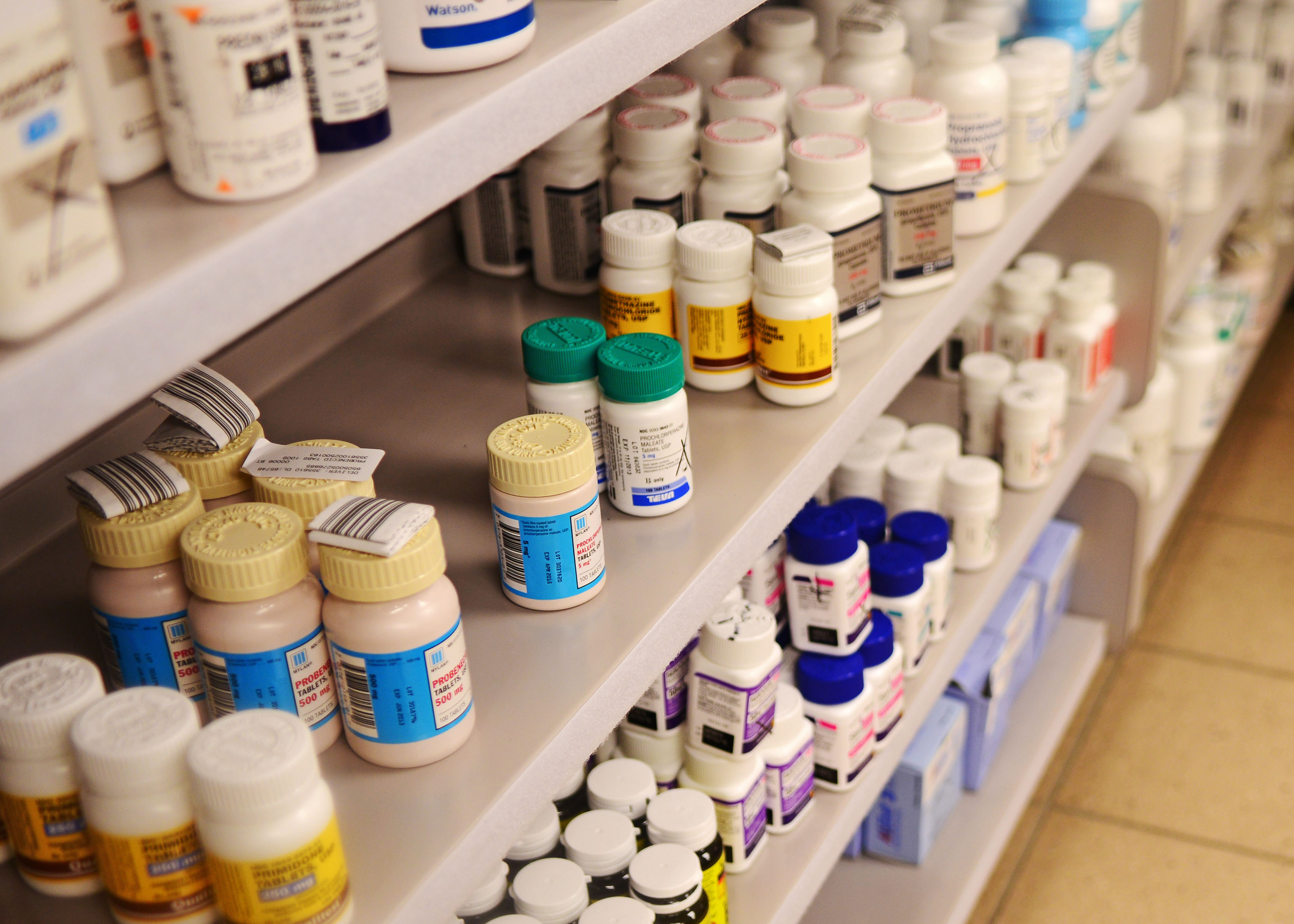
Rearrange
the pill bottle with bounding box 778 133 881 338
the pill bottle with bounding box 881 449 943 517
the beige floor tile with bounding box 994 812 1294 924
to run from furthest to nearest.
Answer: the beige floor tile with bounding box 994 812 1294 924, the pill bottle with bounding box 881 449 943 517, the pill bottle with bounding box 778 133 881 338

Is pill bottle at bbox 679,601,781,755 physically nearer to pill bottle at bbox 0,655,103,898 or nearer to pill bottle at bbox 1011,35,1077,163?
pill bottle at bbox 0,655,103,898

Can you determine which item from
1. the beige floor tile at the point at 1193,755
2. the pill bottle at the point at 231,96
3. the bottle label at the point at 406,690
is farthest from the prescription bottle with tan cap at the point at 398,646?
the beige floor tile at the point at 1193,755

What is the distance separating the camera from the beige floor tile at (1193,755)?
219 cm

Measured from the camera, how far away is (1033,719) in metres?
2.22

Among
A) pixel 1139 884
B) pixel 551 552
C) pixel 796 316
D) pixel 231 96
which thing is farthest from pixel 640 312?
pixel 1139 884

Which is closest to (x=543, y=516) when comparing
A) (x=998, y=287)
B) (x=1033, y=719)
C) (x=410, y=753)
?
(x=410, y=753)

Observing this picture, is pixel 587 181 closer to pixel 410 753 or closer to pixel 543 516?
pixel 543 516

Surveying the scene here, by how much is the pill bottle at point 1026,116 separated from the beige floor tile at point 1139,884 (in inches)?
44.7

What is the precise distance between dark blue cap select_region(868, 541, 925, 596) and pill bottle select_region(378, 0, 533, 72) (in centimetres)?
89

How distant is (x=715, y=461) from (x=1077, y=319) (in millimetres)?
1054

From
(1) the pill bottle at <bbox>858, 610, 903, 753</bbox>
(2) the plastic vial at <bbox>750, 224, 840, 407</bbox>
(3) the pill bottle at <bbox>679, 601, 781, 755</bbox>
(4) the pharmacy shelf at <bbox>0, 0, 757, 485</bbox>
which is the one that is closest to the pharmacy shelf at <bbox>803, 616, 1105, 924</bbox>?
(1) the pill bottle at <bbox>858, 610, 903, 753</bbox>

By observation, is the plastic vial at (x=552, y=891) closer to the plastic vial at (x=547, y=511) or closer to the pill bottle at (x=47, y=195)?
the plastic vial at (x=547, y=511)

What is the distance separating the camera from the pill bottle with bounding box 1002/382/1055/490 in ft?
6.07

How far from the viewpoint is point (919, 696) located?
64.0 inches
